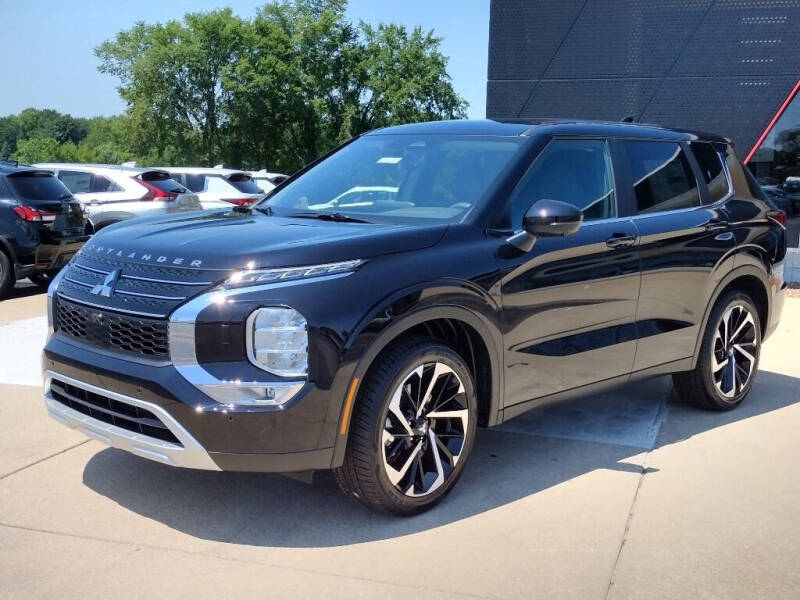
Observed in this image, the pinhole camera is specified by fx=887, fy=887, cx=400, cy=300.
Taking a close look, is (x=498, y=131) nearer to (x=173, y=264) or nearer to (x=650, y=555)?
(x=173, y=264)

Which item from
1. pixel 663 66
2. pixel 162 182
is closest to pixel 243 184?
pixel 162 182

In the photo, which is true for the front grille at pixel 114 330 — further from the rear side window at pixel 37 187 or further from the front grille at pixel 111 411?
the rear side window at pixel 37 187

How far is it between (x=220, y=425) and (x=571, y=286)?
6.52ft

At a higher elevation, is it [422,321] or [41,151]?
[422,321]

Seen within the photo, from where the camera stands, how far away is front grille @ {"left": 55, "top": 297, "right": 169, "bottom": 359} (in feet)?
11.7

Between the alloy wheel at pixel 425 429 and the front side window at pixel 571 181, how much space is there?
2.90ft

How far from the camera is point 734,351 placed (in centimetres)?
588

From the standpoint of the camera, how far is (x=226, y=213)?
4855 mm

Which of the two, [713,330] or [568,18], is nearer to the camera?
[713,330]

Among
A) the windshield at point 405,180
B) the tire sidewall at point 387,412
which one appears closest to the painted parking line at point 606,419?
the tire sidewall at point 387,412

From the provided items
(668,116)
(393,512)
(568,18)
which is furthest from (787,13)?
(393,512)

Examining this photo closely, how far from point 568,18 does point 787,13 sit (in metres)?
2.98

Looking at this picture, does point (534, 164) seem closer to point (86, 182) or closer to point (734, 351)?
point (734, 351)

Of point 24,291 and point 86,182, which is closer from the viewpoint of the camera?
point 24,291
